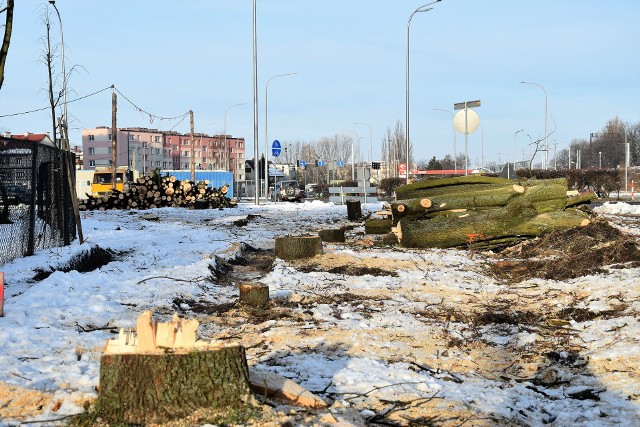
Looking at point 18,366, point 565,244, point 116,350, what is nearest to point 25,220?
point 18,366

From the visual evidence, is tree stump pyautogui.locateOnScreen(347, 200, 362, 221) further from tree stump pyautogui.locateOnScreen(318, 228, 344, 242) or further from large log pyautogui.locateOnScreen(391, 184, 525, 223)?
large log pyautogui.locateOnScreen(391, 184, 525, 223)

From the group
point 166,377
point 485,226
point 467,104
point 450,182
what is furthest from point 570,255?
point 166,377

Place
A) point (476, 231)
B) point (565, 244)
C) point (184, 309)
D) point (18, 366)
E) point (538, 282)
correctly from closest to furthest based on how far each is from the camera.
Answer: point (18, 366), point (184, 309), point (538, 282), point (565, 244), point (476, 231)

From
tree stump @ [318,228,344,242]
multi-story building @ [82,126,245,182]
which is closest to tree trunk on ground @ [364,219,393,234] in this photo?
tree stump @ [318,228,344,242]

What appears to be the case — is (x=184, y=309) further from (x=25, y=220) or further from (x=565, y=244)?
(x=565, y=244)

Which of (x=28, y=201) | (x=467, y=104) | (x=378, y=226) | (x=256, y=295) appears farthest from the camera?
(x=467, y=104)

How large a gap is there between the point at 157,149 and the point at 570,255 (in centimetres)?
13269

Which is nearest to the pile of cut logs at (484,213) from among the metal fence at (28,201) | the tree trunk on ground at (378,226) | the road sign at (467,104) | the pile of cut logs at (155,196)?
the tree trunk on ground at (378,226)

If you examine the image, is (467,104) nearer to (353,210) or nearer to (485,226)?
(485,226)

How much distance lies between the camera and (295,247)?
13.5m

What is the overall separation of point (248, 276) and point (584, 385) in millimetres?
7233

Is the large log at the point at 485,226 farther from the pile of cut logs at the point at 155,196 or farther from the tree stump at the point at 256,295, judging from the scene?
the pile of cut logs at the point at 155,196

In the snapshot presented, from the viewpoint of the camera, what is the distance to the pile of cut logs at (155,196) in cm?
3631

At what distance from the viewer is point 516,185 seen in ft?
54.3
